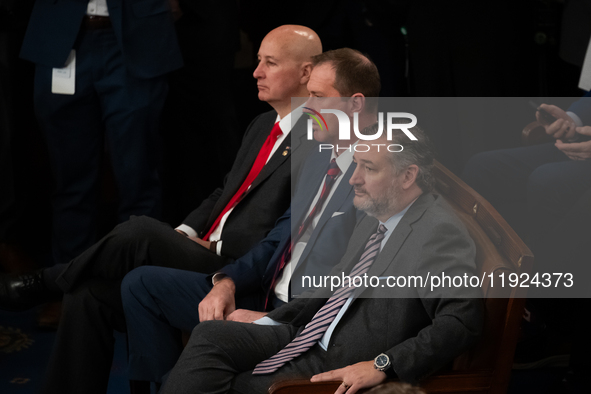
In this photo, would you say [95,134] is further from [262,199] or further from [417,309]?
[417,309]

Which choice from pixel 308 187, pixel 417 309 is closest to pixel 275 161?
pixel 308 187

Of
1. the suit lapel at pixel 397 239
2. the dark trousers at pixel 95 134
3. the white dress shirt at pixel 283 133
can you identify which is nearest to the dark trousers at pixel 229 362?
the suit lapel at pixel 397 239

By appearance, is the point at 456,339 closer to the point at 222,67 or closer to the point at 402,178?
the point at 402,178

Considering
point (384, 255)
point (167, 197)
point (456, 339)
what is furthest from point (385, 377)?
point (167, 197)

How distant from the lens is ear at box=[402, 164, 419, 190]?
1735mm

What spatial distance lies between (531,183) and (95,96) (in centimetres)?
188

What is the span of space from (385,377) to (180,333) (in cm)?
80

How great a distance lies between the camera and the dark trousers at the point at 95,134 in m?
3.00

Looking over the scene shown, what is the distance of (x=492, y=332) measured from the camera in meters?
1.57

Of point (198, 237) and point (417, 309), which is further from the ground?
point (417, 309)

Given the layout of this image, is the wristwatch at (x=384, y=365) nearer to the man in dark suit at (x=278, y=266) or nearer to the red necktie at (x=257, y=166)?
the man in dark suit at (x=278, y=266)

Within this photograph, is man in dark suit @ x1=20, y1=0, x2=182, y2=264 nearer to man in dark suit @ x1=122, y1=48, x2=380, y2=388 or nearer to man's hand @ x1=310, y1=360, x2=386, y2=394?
man in dark suit @ x1=122, y1=48, x2=380, y2=388

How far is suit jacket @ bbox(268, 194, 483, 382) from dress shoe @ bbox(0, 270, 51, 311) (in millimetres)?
1178

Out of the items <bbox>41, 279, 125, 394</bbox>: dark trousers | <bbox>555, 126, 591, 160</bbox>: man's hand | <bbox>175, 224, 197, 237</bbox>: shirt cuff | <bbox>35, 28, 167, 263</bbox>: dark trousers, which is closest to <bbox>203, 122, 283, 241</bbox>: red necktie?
<bbox>175, 224, 197, 237</bbox>: shirt cuff
